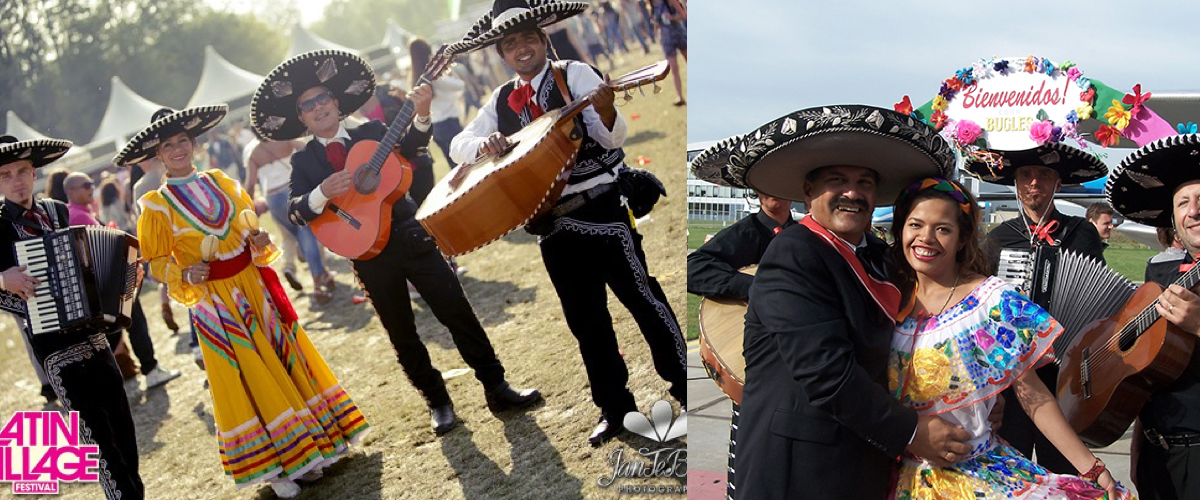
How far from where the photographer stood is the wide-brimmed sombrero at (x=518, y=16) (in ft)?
12.4

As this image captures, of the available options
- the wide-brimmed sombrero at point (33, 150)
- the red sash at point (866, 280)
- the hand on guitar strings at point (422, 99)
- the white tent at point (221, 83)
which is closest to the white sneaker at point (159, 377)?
the wide-brimmed sombrero at point (33, 150)

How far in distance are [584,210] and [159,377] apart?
8.78ft

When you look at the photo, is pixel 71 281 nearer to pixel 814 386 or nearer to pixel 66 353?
pixel 66 353

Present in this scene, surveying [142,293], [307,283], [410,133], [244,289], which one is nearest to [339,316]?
[307,283]

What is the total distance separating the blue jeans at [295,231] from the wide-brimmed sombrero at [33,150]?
100 centimetres

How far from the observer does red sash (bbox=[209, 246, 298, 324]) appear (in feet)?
14.1

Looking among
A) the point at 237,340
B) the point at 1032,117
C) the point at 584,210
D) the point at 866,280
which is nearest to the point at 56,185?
the point at 237,340

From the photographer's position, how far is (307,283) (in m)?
4.73

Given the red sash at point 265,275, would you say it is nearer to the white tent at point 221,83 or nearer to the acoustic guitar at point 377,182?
the acoustic guitar at point 377,182

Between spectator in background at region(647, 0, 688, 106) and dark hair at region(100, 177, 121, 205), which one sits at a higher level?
spectator in background at region(647, 0, 688, 106)

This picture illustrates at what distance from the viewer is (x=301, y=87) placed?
428 centimetres

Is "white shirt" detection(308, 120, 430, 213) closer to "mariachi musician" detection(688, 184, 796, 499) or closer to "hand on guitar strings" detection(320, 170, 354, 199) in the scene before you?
"hand on guitar strings" detection(320, 170, 354, 199)

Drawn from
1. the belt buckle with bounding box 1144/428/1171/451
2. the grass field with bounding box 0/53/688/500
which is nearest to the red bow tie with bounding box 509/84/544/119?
the grass field with bounding box 0/53/688/500

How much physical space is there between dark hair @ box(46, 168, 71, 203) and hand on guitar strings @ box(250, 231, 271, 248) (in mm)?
933
